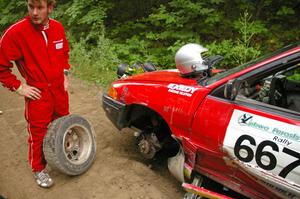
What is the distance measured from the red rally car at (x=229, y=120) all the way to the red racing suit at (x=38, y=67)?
76cm

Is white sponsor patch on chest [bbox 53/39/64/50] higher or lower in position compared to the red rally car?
higher

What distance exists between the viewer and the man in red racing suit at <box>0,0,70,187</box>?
9.91 feet

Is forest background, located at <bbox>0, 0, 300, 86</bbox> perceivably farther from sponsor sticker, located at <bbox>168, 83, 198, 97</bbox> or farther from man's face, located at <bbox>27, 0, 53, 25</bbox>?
man's face, located at <bbox>27, 0, 53, 25</bbox>

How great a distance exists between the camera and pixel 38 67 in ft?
10.4

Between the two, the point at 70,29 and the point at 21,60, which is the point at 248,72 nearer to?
the point at 21,60

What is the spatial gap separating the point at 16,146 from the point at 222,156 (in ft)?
9.78

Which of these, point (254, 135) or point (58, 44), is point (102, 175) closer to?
point (58, 44)

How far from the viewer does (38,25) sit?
3.10m

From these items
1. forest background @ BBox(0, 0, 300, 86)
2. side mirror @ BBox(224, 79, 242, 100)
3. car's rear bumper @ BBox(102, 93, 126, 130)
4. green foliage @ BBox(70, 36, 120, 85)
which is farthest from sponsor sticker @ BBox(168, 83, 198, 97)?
green foliage @ BBox(70, 36, 120, 85)

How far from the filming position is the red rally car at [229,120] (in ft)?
7.98

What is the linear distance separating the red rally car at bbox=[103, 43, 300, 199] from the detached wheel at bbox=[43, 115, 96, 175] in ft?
1.80

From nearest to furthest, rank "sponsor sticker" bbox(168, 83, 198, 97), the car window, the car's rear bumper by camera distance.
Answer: the car window < "sponsor sticker" bbox(168, 83, 198, 97) < the car's rear bumper

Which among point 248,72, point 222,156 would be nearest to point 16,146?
point 222,156

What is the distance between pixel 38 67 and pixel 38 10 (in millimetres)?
539
